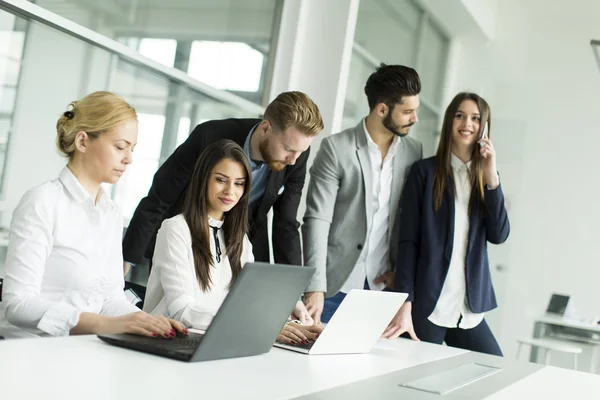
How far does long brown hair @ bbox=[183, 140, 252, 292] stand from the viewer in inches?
91.4

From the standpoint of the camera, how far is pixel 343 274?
3.19 metres

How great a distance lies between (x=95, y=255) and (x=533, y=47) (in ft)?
11.2

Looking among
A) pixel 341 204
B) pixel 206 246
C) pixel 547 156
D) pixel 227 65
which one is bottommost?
pixel 206 246

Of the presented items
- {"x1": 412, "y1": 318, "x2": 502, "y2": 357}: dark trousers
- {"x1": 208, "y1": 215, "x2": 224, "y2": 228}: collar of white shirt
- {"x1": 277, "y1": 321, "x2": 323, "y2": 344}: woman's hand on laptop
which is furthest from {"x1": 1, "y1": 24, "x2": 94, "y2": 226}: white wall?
{"x1": 412, "y1": 318, "x2": 502, "y2": 357}: dark trousers

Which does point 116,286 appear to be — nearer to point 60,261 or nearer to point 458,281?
point 60,261

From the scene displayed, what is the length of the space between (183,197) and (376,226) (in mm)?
850

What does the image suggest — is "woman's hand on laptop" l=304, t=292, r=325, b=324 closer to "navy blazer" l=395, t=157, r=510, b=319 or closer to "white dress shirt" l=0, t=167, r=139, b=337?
"navy blazer" l=395, t=157, r=510, b=319

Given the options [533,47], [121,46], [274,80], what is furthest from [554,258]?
[121,46]

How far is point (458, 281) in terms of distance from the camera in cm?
314

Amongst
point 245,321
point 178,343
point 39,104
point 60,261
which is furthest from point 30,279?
point 39,104

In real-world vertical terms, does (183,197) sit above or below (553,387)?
above

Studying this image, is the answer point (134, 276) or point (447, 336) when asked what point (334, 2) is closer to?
point (134, 276)

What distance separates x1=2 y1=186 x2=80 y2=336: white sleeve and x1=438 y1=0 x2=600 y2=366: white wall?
3.23m

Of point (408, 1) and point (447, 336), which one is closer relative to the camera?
point (447, 336)
